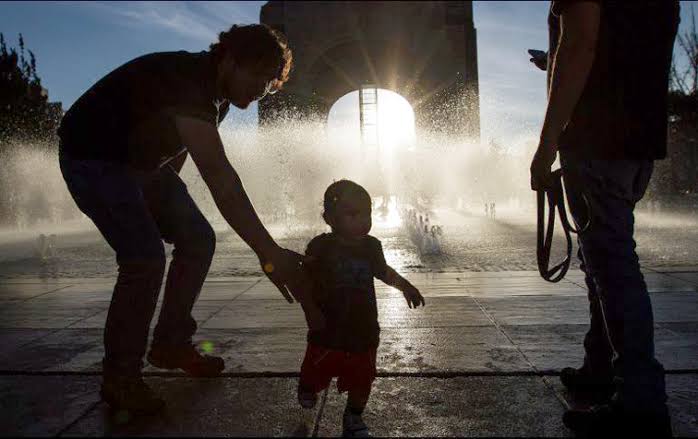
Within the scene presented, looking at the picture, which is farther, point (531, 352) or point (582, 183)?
point (531, 352)

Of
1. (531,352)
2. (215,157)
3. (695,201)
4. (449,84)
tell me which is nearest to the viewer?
(215,157)

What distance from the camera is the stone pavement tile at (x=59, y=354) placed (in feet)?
10.5

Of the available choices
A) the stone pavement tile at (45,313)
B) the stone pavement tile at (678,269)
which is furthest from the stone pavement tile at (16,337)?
the stone pavement tile at (678,269)

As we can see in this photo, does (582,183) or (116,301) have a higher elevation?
(582,183)

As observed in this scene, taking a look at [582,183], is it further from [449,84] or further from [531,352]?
[449,84]

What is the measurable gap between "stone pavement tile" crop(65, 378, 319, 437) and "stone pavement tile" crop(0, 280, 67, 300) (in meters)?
3.84

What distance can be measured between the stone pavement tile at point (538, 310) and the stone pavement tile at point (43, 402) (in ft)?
9.05

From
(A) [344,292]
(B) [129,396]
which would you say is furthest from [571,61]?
(B) [129,396]

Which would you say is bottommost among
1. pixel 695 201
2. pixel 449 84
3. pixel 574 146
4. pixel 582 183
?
pixel 695 201

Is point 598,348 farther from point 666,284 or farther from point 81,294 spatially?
point 81,294

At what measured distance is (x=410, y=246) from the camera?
11.2m

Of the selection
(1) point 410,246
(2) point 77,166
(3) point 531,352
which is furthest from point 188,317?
(1) point 410,246

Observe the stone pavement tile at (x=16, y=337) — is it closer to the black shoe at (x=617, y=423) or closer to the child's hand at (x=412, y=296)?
the child's hand at (x=412, y=296)

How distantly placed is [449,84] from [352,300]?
1240 inches
